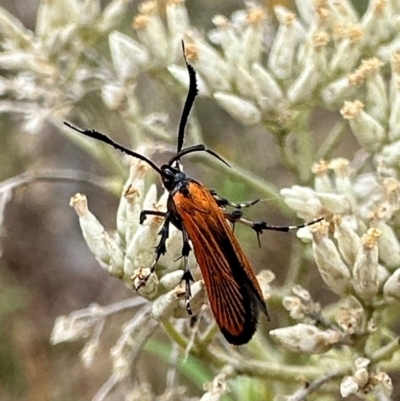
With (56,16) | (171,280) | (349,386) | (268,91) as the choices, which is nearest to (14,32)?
(56,16)

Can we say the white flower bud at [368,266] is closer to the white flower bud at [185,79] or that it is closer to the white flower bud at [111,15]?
the white flower bud at [185,79]

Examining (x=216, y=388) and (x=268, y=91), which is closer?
(x=216, y=388)

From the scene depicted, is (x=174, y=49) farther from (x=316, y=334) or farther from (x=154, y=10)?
(x=316, y=334)

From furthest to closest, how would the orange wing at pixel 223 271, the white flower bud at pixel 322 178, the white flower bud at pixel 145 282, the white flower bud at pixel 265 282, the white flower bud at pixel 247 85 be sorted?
the white flower bud at pixel 247 85 → the white flower bud at pixel 322 178 → the white flower bud at pixel 265 282 → the white flower bud at pixel 145 282 → the orange wing at pixel 223 271

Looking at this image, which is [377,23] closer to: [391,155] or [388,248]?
[391,155]

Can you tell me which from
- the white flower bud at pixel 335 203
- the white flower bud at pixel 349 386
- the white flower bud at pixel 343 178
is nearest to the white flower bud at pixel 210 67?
the white flower bud at pixel 343 178

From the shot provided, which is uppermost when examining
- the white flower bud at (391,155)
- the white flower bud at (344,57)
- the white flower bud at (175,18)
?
the white flower bud at (175,18)
